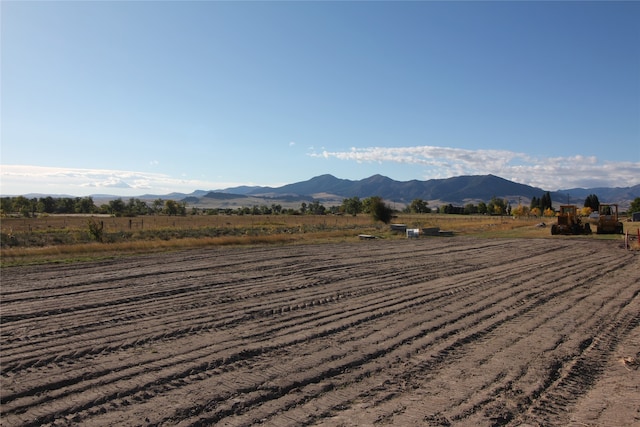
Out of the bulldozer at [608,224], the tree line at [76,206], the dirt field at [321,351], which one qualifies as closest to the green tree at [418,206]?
the tree line at [76,206]

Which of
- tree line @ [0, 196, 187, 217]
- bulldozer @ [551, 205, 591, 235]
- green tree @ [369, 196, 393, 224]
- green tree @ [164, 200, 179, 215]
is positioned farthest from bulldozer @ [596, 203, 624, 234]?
green tree @ [164, 200, 179, 215]

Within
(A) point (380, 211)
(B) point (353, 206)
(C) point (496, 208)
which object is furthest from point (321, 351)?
(C) point (496, 208)

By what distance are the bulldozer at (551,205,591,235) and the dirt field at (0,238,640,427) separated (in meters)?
21.7

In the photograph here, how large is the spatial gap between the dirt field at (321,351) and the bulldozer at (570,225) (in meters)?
21.7

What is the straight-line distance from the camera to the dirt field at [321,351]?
516cm

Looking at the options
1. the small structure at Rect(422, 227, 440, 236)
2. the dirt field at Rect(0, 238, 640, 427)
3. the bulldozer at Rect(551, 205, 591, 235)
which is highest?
the bulldozer at Rect(551, 205, 591, 235)

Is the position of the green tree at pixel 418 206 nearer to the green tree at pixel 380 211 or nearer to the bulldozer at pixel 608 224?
the green tree at pixel 380 211

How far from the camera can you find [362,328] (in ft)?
27.8

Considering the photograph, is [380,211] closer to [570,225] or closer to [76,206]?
[570,225]

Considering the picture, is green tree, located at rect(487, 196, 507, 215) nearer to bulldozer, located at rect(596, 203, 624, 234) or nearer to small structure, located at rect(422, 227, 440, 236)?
bulldozer, located at rect(596, 203, 624, 234)

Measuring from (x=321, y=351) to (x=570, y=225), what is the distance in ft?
107

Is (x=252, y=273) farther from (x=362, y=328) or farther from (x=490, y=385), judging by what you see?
(x=490, y=385)

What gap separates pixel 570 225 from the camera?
34.2m

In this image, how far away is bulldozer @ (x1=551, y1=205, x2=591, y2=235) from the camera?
34.1 meters
